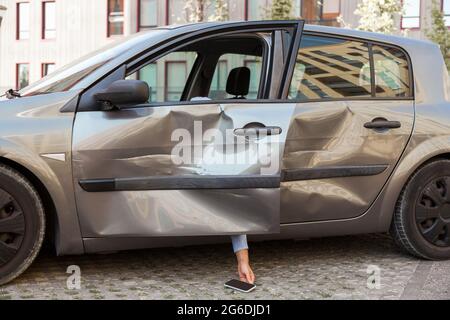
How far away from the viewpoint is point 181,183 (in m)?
3.67

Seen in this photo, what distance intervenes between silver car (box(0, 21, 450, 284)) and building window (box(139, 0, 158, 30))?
25505mm

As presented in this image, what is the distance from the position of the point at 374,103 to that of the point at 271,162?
96 centimetres

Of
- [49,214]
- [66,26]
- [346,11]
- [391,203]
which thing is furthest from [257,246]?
[66,26]

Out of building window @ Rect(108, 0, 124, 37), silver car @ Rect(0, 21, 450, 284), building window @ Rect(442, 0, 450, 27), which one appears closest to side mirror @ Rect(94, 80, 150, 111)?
silver car @ Rect(0, 21, 450, 284)

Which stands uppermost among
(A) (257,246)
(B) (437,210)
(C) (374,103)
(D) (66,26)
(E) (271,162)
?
(D) (66,26)

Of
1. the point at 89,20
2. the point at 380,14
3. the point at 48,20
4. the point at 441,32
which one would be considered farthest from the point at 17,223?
the point at 48,20

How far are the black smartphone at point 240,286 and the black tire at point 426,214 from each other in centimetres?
126

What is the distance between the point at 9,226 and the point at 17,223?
4cm

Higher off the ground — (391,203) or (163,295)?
(391,203)

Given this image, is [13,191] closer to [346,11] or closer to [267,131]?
[267,131]

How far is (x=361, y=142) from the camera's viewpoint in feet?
13.7

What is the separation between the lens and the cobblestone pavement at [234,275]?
366 cm

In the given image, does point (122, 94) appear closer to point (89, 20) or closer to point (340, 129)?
point (340, 129)

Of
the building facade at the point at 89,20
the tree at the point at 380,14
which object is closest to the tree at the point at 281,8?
the building facade at the point at 89,20
